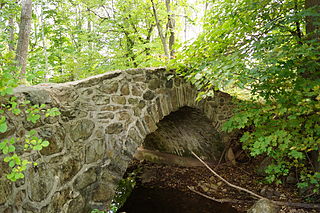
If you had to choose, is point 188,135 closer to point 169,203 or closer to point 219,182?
point 219,182

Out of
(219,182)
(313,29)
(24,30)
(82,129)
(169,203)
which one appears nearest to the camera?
(82,129)

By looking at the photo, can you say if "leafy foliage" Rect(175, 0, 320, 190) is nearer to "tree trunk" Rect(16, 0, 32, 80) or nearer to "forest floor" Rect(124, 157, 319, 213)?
"forest floor" Rect(124, 157, 319, 213)

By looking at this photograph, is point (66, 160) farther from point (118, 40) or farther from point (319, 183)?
point (118, 40)

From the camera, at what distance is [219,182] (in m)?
4.63

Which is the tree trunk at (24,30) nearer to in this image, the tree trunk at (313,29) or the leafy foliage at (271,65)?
the leafy foliage at (271,65)

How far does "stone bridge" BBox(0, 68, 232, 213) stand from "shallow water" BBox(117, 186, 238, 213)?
1.50 m

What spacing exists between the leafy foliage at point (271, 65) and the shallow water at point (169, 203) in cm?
167

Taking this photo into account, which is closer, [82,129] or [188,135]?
[82,129]

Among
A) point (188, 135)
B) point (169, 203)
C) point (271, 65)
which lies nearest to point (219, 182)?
point (169, 203)

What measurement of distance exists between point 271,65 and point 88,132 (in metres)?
2.50

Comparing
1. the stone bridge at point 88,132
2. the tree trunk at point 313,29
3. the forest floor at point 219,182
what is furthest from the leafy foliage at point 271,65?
the stone bridge at point 88,132

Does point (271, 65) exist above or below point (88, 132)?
above

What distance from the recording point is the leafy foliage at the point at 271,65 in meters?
2.23

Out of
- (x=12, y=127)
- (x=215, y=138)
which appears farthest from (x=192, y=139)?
(x=12, y=127)
